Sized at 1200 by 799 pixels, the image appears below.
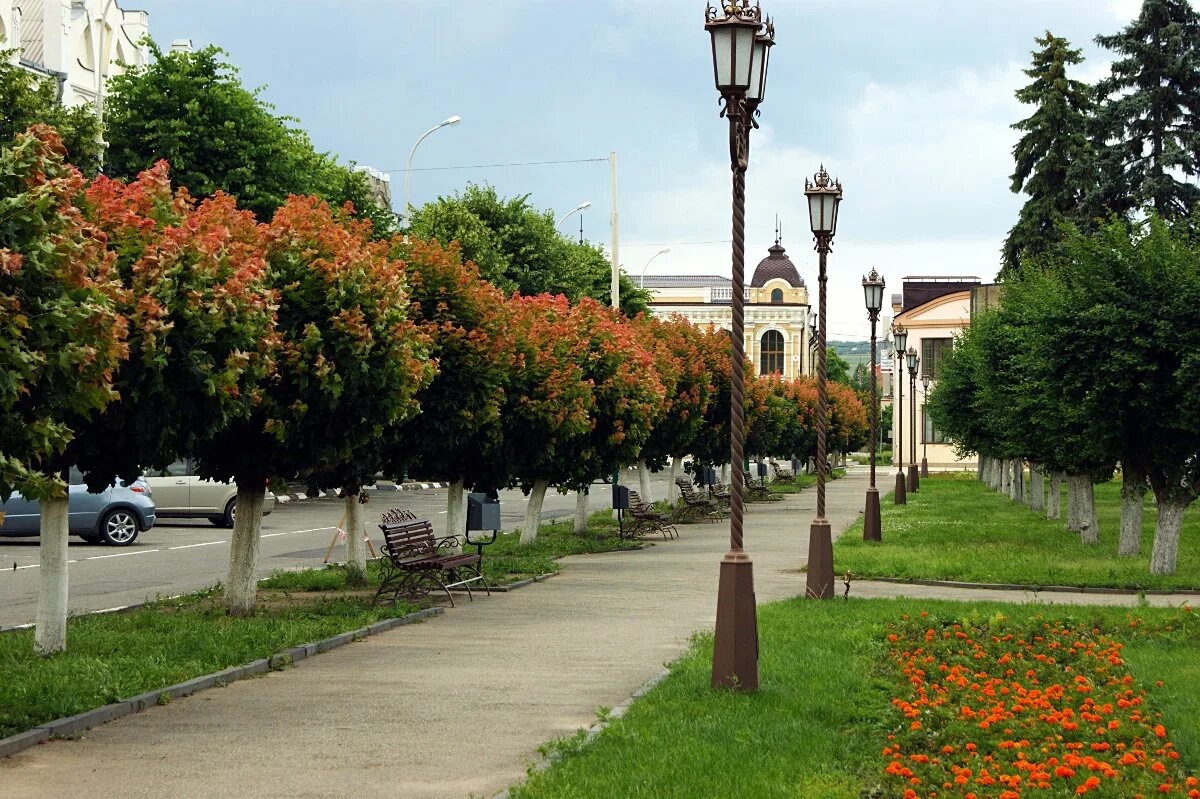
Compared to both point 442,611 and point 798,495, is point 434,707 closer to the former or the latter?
point 442,611

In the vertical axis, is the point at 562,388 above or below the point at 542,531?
above

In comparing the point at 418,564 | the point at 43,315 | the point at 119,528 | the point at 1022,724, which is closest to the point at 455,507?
the point at 119,528

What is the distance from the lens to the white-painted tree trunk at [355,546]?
20578mm

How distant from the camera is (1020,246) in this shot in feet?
172

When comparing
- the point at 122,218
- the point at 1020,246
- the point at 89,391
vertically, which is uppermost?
the point at 1020,246

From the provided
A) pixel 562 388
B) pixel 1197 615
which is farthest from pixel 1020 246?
pixel 1197 615

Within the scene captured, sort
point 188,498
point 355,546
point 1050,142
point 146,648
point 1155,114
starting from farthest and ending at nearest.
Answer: point 1050,142
point 1155,114
point 188,498
point 355,546
point 146,648

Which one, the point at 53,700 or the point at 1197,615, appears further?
the point at 1197,615

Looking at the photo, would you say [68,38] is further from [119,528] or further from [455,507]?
[455,507]

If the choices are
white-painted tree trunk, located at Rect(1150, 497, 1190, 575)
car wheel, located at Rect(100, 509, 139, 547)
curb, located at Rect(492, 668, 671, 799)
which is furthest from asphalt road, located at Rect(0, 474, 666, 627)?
white-painted tree trunk, located at Rect(1150, 497, 1190, 575)

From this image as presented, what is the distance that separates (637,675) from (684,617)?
463 cm

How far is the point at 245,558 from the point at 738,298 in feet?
22.9

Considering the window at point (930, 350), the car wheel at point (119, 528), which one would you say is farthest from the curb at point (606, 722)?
the window at point (930, 350)

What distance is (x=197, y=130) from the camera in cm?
3778
